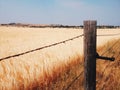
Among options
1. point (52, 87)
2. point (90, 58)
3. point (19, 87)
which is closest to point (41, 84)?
point (52, 87)

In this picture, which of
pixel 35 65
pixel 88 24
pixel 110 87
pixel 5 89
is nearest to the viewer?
pixel 88 24

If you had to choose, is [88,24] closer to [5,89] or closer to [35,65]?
[5,89]

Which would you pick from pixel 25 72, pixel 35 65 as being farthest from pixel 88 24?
pixel 35 65

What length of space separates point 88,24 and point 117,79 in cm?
225

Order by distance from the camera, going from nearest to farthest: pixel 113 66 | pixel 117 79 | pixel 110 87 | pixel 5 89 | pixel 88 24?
pixel 88 24 < pixel 5 89 < pixel 110 87 < pixel 117 79 < pixel 113 66

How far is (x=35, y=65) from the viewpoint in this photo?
14.7ft

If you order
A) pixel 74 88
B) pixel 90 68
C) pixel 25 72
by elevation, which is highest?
pixel 90 68

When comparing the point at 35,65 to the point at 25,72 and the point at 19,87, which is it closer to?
the point at 25,72

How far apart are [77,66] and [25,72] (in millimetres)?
1654

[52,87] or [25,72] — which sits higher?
[25,72]

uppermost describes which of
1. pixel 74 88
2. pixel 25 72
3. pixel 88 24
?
pixel 88 24

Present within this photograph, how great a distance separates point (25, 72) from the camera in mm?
4070

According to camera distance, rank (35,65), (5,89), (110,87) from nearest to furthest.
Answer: (5,89) < (110,87) < (35,65)

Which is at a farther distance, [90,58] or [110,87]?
[110,87]
